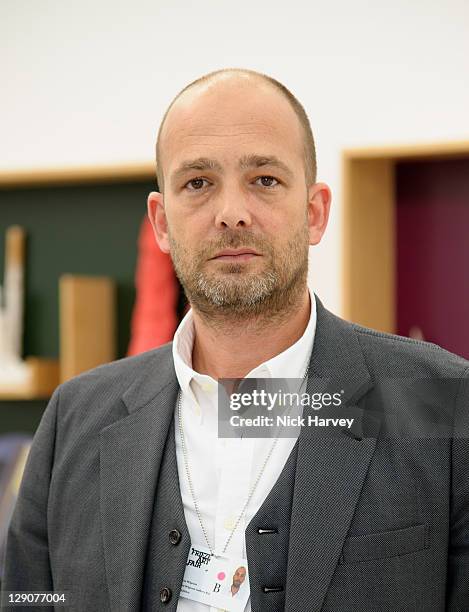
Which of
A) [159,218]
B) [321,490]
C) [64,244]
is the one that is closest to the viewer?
[321,490]

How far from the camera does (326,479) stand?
1.34 m

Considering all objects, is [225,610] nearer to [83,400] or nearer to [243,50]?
[83,400]

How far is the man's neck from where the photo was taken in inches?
58.1

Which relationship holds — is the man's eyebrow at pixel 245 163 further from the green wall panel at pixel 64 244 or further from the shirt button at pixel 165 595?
the green wall panel at pixel 64 244

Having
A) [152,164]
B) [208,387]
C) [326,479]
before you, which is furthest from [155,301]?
[326,479]

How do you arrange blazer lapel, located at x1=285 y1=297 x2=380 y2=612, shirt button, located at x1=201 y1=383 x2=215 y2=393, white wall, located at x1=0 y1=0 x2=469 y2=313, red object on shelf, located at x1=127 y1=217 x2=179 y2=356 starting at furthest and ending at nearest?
red object on shelf, located at x1=127 y1=217 x2=179 y2=356 < white wall, located at x1=0 y1=0 x2=469 y2=313 < shirt button, located at x1=201 y1=383 x2=215 y2=393 < blazer lapel, located at x1=285 y1=297 x2=380 y2=612

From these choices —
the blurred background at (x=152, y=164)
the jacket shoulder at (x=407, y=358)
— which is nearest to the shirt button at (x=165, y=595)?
the jacket shoulder at (x=407, y=358)

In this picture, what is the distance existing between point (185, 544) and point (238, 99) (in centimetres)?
69

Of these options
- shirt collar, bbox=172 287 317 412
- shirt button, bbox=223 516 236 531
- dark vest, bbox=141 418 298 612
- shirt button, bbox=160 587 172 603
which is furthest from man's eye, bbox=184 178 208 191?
shirt button, bbox=160 587 172 603

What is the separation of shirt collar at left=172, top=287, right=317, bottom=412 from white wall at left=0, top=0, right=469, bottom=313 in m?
1.22

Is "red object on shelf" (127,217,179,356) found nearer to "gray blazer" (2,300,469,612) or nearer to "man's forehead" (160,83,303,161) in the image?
"gray blazer" (2,300,469,612)

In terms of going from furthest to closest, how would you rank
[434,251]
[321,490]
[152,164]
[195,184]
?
[152,164], [434,251], [195,184], [321,490]

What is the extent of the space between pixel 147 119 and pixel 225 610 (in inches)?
80.6

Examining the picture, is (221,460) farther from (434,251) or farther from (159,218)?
(434,251)
